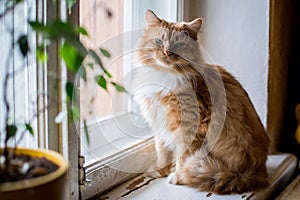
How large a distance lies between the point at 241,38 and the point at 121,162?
2.18 feet

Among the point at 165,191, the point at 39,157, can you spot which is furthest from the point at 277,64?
the point at 39,157

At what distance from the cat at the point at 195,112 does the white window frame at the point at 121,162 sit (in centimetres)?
12

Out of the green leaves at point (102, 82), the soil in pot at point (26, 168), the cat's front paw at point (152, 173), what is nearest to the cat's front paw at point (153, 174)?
the cat's front paw at point (152, 173)

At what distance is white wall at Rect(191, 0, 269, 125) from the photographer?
1.68 metres

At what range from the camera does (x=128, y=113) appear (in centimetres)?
149

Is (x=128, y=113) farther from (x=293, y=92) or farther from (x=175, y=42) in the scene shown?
(x=293, y=92)

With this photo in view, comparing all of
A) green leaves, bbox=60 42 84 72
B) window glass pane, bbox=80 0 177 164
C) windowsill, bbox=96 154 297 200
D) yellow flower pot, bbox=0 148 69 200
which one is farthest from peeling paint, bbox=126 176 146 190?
green leaves, bbox=60 42 84 72

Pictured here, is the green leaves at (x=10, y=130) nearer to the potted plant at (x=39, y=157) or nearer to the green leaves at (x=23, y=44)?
the potted plant at (x=39, y=157)

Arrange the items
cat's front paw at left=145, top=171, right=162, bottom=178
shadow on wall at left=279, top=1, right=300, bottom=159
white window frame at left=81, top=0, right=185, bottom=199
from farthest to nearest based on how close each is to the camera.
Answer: shadow on wall at left=279, top=1, right=300, bottom=159 → cat's front paw at left=145, top=171, right=162, bottom=178 → white window frame at left=81, top=0, right=185, bottom=199

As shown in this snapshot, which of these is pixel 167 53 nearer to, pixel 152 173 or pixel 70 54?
pixel 152 173

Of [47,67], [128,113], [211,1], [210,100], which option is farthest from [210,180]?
[211,1]

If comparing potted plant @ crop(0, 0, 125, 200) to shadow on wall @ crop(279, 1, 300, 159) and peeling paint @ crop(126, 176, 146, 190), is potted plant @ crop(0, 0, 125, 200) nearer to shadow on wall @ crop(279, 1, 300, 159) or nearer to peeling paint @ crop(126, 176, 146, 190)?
peeling paint @ crop(126, 176, 146, 190)

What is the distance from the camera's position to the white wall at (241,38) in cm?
168

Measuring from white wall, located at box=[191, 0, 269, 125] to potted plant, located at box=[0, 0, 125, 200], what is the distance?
1.02 metres
